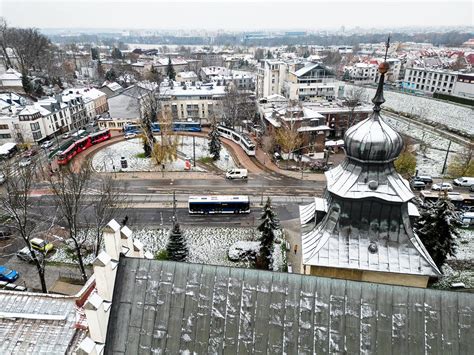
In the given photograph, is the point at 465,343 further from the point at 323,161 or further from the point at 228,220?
the point at 323,161

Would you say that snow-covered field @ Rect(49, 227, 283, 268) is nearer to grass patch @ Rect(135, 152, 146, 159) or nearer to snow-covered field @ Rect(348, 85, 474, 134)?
grass patch @ Rect(135, 152, 146, 159)

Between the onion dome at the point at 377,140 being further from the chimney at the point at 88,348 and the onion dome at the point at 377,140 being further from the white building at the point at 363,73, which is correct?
the white building at the point at 363,73

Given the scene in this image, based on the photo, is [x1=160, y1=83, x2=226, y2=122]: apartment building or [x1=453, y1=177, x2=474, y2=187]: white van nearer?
[x1=453, y1=177, x2=474, y2=187]: white van

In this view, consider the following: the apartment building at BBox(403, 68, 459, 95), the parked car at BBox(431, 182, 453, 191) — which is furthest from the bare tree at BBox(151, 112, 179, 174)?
the apartment building at BBox(403, 68, 459, 95)

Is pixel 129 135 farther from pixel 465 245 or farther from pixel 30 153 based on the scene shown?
pixel 465 245

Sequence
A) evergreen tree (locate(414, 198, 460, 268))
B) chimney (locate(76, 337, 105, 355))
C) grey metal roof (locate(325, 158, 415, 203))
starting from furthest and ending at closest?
evergreen tree (locate(414, 198, 460, 268))
grey metal roof (locate(325, 158, 415, 203))
chimney (locate(76, 337, 105, 355))

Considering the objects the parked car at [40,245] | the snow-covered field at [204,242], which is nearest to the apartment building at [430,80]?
the snow-covered field at [204,242]

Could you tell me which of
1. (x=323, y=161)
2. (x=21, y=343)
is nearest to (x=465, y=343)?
(x=21, y=343)
